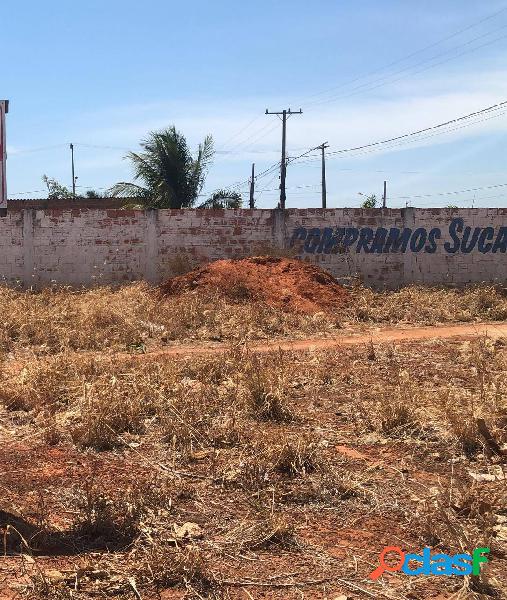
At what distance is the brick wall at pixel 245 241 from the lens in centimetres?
1709

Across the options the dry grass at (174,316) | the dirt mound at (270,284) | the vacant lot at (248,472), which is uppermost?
the dirt mound at (270,284)

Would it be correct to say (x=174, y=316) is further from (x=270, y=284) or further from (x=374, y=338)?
(x=374, y=338)

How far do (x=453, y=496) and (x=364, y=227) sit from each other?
13.7 meters

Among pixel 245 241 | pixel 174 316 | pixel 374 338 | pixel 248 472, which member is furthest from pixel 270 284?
pixel 248 472

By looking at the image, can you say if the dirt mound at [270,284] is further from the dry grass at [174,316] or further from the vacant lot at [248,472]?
the vacant lot at [248,472]

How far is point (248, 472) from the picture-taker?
465cm

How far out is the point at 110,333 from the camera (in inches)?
421

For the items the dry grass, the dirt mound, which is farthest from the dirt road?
the dirt mound

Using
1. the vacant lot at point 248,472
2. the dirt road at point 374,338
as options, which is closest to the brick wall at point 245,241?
the dirt road at point 374,338

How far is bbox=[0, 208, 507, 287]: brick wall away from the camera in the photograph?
17.1m

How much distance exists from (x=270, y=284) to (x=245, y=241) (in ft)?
9.63

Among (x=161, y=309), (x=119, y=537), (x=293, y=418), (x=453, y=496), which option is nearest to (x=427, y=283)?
(x=161, y=309)

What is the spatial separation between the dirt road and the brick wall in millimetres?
5064

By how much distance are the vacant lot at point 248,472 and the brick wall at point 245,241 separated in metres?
8.03
